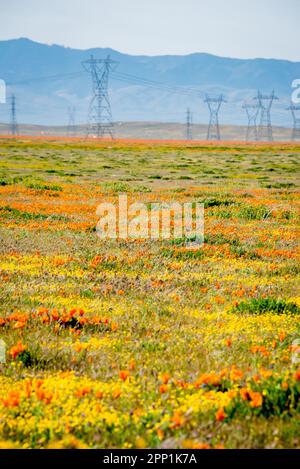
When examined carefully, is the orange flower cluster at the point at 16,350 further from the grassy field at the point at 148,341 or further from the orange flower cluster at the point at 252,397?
the orange flower cluster at the point at 252,397

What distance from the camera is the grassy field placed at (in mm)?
4914

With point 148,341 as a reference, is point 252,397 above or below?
above

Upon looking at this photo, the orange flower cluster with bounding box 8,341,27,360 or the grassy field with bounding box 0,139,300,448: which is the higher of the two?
the orange flower cluster with bounding box 8,341,27,360

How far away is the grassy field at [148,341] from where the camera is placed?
4.91m

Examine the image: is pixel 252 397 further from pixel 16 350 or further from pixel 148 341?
pixel 16 350

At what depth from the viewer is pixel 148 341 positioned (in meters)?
7.11

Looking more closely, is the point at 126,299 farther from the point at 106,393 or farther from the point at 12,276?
the point at 106,393

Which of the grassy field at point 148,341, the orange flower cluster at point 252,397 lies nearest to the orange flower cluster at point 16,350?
the grassy field at point 148,341

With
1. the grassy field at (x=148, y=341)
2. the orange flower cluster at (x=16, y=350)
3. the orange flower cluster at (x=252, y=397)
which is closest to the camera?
the grassy field at (x=148, y=341)

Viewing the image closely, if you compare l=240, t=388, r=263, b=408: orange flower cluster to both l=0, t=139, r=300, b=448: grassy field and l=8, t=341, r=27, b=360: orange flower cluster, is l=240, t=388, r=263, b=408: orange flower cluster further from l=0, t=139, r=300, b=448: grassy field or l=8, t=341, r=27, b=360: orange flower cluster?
l=8, t=341, r=27, b=360: orange flower cluster

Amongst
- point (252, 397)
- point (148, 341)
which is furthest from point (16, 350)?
point (252, 397)

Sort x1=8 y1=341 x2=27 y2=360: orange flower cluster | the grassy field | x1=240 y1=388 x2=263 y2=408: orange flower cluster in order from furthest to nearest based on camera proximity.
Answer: x1=8 y1=341 x2=27 y2=360: orange flower cluster < x1=240 y1=388 x2=263 y2=408: orange flower cluster < the grassy field

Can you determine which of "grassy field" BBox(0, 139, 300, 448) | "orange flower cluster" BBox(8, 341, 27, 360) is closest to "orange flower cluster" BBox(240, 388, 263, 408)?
"grassy field" BBox(0, 139, 300, 448)

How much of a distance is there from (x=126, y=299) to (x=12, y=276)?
264 centimetres
